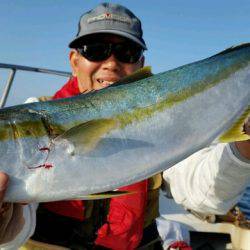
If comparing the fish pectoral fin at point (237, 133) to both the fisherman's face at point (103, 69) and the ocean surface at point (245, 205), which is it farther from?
the ocean surface at point (245, 205)

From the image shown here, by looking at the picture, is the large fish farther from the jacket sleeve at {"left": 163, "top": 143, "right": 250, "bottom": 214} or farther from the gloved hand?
the jacket sleeve at {"left": 163, "top": 143, "right": 250, "bottom": 214}

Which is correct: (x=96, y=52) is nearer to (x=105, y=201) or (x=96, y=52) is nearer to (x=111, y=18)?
(x=111, y=18)

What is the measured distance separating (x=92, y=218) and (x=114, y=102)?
5.82 feet

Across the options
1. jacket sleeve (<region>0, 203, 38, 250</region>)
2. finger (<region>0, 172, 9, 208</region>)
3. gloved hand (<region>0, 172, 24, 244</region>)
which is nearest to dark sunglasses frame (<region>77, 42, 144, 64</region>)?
jacket sleeve (<region>0, 203, 38, 250</region>)

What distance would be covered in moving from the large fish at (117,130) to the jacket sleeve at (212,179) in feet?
2.13

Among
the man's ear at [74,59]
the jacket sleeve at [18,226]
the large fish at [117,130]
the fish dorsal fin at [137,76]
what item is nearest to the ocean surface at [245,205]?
the man's ear at [74,59]

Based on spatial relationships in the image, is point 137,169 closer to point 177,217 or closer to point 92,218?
point 92,218

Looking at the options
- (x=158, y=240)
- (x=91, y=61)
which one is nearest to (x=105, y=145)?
(x=91, y=61)

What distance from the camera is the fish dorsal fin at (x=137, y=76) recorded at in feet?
8.90

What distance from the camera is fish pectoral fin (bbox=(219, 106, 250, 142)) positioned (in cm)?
279

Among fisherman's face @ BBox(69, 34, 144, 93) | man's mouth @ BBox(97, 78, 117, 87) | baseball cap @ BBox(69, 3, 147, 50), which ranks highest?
baseball cap @ BBox(69, 3, 147, 50)

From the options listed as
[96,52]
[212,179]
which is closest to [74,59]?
[96,52]

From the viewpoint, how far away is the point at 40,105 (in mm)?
2570

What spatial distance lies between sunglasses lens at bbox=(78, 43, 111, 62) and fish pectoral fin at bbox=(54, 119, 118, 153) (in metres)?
1.84
